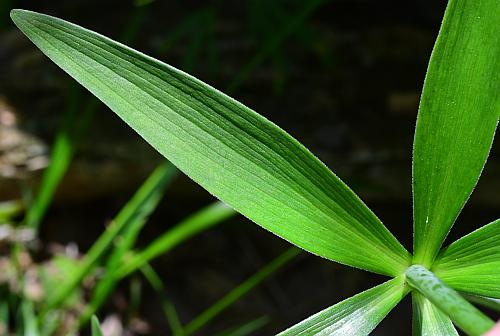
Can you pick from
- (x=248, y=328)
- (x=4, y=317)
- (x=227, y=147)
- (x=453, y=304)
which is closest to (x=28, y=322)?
(x=4, y=317)

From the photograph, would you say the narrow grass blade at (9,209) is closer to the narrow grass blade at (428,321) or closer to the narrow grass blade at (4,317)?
the narrow grass blade at (4,317)

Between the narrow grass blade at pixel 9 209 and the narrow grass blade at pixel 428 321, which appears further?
the narrow grass blade at pixel 9 209

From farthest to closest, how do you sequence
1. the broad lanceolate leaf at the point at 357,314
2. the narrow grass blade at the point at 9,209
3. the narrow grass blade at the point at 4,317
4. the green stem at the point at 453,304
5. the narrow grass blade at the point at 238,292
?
the narrow grass blade at the point at 9,209, the narrow grass blade at the point at 4,317, the narrow grass blade at the point at 238,292, the broad lanceolate leaf at the point at 357,314, the green stem at the point at 453,304

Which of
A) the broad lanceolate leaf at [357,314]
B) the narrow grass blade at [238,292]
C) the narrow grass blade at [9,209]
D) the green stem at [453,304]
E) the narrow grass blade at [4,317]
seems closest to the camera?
the green stem at [453,304]

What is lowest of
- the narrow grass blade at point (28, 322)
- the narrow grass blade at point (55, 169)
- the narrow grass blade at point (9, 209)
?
the narrow grass blade at point (28, 322)

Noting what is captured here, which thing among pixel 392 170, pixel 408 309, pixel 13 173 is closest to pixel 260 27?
pixel 392 170

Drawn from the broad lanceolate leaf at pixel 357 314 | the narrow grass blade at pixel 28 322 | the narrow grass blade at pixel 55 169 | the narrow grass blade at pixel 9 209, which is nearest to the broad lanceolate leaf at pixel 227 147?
the broad lanceolate leaf at pixel 357 314
